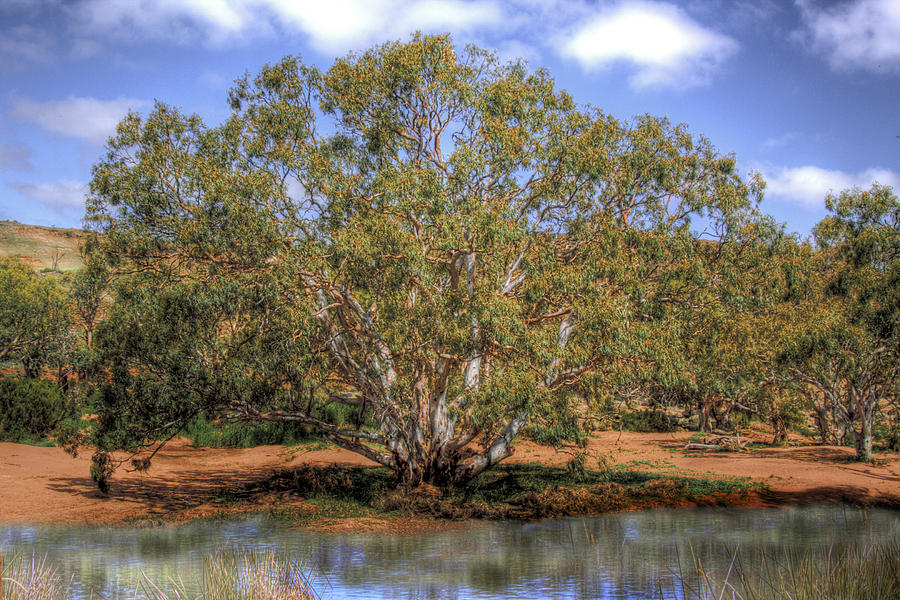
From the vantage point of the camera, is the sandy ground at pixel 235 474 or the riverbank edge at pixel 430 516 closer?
the riverbank edge at pixel 430 516

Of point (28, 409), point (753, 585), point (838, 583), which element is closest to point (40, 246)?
point (28, 409)

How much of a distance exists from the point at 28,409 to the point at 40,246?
2909 inches

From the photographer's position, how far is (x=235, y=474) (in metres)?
23.6

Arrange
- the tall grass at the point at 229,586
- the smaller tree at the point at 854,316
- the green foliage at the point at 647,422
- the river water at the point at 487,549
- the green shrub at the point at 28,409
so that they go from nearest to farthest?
the tall grass at the point at 229,586 → the river water at the point at 487,549 → the smaller tree at the point at 854,316 → the green shrub at the point at 28,409 → the green foliage at the point at 647,422

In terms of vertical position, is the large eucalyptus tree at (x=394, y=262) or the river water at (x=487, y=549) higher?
the large eucalyptus tree at (x=394, y=262)

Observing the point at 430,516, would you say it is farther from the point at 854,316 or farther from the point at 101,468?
the point at 854,316

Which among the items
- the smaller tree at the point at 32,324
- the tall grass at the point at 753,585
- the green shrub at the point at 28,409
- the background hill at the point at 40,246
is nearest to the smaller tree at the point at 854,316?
the tall grass at the point at 753,585

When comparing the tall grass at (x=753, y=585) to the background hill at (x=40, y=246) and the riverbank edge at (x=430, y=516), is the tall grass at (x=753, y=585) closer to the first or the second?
the riverbank edge at (x=430, y=516)

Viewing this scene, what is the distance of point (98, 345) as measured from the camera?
642 inches

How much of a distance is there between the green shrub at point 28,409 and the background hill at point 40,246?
5518 cm

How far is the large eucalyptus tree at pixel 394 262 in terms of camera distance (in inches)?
607

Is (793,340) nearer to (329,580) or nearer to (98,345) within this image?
(329,580)

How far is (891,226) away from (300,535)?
85.5 feet

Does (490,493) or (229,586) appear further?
(490,493)
